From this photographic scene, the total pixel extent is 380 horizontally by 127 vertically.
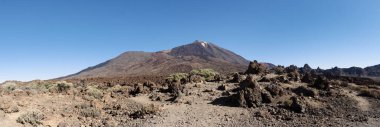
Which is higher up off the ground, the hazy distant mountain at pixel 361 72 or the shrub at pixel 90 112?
the hazy distant mountain at pixel 361 72

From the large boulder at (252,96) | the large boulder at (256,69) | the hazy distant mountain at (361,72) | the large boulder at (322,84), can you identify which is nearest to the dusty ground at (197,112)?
the large boulder at (252,96)

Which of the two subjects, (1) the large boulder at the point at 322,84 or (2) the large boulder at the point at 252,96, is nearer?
(2) the large boulder at the point at 252,96

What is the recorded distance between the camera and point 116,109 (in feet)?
70.0

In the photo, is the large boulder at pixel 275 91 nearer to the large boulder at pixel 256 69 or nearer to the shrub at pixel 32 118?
the large boulder at pixel 256 69

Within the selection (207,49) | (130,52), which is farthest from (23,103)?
(207,49)

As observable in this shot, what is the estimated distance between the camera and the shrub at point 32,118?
54.6 ft

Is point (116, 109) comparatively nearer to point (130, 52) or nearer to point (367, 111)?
point (367, 111)

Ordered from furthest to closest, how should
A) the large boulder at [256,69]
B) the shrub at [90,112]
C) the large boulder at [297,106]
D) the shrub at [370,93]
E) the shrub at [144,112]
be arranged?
the large boulder at [256,69] < the shrub at [370,93] < the large boulder at [297,106] < the shrub at [144,112] < the shrub at [90,112]

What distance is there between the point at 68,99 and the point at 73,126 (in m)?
4.93

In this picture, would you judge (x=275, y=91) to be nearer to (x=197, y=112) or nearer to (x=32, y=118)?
(x=197, y=112)

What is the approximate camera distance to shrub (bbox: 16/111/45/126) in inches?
656

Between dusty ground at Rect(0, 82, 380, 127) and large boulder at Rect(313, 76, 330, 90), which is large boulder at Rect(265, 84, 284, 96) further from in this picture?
large boulder at Rect(313, 76, 330, 90)

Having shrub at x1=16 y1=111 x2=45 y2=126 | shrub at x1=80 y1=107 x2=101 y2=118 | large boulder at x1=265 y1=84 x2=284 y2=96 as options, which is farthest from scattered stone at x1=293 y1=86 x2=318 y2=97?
shrub at x1=16 y1=111 x2=45 y2=126

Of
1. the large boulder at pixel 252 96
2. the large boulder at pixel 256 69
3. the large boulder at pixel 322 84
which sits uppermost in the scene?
the large boulder at pixel 256 69
